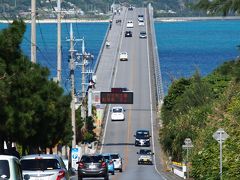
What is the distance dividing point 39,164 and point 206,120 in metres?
29.3

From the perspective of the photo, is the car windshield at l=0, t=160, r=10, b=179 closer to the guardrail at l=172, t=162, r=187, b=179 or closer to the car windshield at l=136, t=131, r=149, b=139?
the guardrail at l=172, t=162, r=187, b=179

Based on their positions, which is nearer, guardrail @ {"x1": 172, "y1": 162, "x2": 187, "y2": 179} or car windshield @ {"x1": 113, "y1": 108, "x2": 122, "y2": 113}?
guardrail @ {"x1": 172, "y1": 162, "x2": 187, "y2": 179}

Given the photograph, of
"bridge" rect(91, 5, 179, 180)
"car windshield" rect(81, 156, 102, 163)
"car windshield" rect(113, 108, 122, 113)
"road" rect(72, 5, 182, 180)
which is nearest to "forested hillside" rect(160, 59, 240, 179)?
"road" rect(72, 5, 182, 180)

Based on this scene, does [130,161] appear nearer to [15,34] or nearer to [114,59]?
[15,34]

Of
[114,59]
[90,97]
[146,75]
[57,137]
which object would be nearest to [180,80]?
[90,97]

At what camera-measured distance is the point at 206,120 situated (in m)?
57.3

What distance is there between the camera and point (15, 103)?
35.9 meters

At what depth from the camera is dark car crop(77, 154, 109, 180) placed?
4488cm

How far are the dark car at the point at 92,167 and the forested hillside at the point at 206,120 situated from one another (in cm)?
406

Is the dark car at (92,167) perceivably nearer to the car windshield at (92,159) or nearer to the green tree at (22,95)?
the car windshield at (92,159)

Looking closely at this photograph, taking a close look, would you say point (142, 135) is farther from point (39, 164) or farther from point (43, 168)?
point (43, 168)

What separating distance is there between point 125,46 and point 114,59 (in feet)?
57.8

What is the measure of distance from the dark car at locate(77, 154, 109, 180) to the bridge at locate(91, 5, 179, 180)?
81.7ft

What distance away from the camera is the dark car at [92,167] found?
4488 centimetres
